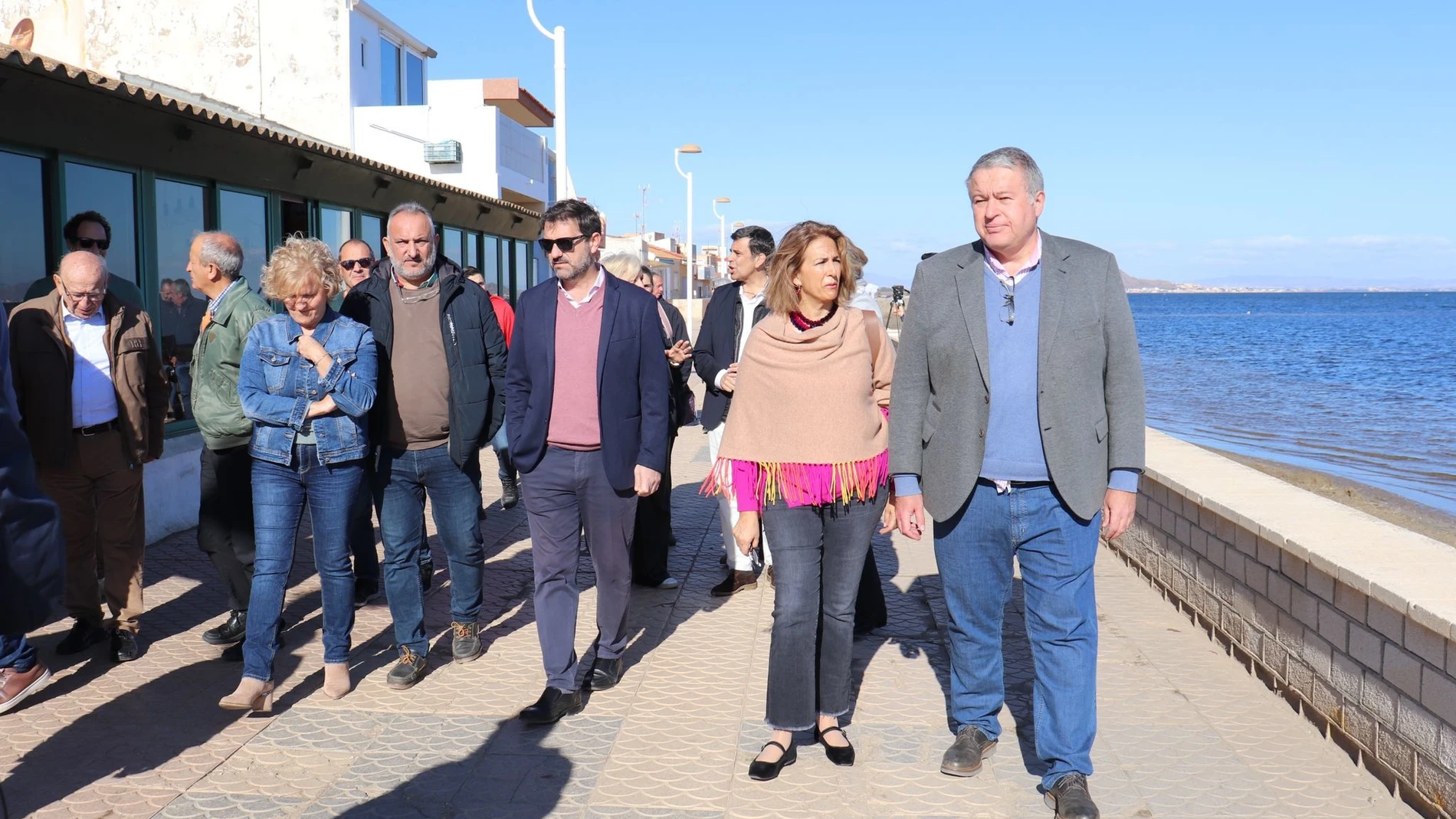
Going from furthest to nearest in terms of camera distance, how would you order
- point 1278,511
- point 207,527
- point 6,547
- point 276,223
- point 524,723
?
point 276,223, point 207,527, point 1278,511, point 524,723, point 6,547

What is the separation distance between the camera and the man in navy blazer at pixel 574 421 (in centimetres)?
472

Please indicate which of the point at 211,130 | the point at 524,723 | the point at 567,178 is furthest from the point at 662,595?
the point at 567,178

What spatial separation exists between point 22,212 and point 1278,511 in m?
6.94

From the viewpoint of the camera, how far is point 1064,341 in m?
3.69

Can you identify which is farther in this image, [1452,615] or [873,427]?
[873,427]

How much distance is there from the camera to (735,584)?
22.0 feet

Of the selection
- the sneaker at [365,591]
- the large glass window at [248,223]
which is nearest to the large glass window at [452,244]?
the large glass window at [248,223]

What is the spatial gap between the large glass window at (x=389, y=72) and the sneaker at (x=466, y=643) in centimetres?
2174

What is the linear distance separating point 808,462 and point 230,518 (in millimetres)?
3015

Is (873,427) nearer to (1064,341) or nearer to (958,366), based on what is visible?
(958,366)

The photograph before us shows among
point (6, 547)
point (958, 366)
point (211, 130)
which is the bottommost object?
point (6, 547)

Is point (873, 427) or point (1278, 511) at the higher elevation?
point (873, 427)

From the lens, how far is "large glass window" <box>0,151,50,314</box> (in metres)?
6.99

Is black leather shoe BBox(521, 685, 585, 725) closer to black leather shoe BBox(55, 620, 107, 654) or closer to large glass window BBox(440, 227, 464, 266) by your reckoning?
black leather shoe BBox(55, 620, 107, 654)
